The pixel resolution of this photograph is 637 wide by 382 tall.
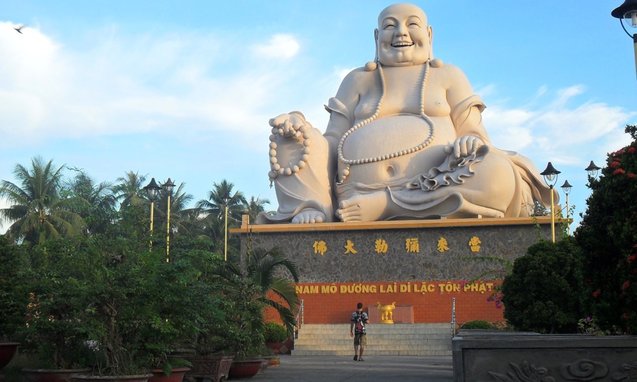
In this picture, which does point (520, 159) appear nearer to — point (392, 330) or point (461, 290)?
point (461, 290)

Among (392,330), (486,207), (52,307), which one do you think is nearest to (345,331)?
(392,330)

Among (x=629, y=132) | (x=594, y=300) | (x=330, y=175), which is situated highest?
(x=330, y=175)

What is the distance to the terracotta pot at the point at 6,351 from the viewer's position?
898cm

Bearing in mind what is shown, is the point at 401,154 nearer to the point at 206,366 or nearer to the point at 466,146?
the point at 466,146

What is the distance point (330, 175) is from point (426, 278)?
3033mm

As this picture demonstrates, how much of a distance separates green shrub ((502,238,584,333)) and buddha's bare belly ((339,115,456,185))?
652 cm

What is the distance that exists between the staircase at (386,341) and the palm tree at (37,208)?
9344 millimetres

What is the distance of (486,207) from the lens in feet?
56.9

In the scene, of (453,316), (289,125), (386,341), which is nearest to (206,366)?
(386,341)

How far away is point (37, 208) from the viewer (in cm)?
2408

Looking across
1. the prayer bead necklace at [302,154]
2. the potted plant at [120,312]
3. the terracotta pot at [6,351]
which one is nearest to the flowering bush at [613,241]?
the potted plant at [120,312]

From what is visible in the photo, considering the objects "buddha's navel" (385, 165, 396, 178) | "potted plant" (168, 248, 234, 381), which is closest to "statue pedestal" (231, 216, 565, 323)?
"buddha's navel" (385, 165, 396, 178)

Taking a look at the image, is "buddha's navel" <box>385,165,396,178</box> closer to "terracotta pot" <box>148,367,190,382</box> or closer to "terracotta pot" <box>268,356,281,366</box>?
"terracotta pot" <box>268,356,281,366</box>

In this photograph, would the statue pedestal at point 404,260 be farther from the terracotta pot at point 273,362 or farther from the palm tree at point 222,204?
the palm tree at point 222,204
